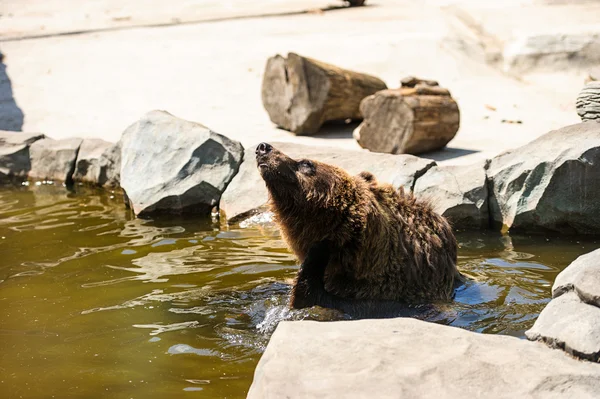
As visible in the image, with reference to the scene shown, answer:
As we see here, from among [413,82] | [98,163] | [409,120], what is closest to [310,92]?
[413,82]

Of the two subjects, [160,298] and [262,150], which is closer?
[262,150]

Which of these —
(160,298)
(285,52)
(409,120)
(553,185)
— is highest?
(285,52)

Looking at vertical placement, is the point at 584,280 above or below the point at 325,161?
above

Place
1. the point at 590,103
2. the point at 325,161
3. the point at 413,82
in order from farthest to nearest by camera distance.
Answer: the point at 413,82
the point at 325,161
the point at 590,103

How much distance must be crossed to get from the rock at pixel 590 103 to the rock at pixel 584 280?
479 cm

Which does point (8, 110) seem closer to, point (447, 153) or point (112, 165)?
point (112, 165)

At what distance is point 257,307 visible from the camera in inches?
242

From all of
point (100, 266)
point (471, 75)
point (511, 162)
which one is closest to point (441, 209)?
point (511, 162)

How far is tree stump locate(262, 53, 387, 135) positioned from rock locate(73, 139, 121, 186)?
2.62 m

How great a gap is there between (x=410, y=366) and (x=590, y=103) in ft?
20.5

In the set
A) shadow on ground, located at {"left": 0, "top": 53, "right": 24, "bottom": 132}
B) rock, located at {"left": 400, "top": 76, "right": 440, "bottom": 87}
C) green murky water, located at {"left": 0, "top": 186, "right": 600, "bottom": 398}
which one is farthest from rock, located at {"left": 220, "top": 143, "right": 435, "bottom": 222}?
shadow on ground, located at {"left": 0, "top": 53, "right": 24, "bottom": 132}

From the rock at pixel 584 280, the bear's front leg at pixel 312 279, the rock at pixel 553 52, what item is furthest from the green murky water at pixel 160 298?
the rock at pixel 553 52

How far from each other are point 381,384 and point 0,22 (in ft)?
65.2

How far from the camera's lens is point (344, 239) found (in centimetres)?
560
